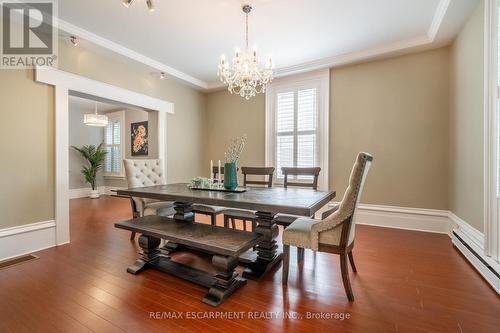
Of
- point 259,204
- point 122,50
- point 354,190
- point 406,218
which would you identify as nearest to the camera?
point 354,190

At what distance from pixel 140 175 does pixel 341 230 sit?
2.78 metres

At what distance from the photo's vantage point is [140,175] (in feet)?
10.8

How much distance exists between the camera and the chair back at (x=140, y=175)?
9.99 feet

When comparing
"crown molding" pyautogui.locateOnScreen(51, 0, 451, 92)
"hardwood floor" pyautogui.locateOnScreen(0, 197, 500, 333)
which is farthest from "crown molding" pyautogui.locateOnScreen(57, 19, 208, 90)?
"hardwood floor" pyautogui.locateOnScreen(0, 197, 500, 333)

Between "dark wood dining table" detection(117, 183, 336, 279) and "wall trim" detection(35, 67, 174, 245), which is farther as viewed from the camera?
"wall trim" detection(35, 67, 174, 245)

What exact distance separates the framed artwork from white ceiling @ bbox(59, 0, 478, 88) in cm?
286

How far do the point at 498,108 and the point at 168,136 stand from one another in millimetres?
4532

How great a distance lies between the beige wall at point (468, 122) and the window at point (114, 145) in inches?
299

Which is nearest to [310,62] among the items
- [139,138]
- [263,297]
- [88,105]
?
[263,297]

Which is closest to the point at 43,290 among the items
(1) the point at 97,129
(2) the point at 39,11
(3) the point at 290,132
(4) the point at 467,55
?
(2) the point at 39,11

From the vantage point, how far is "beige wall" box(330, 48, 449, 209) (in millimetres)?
3350

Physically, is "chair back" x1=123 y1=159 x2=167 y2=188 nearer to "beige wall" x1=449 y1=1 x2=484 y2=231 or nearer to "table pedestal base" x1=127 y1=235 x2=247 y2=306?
"table pedestal base" x1=127 y1=235 x2=247 y2=306

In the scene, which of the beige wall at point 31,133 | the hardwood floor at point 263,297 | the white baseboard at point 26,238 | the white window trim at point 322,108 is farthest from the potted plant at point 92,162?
the white window trim at point 322,108

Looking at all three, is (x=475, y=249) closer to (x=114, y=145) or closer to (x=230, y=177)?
(x=230, y=177)
